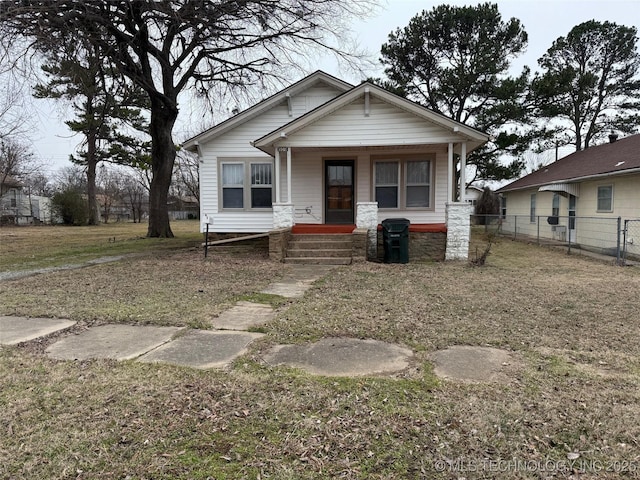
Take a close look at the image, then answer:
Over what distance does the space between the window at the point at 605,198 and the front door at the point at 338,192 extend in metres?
9.02

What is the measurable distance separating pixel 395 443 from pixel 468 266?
745 cm

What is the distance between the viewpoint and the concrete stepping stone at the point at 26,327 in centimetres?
394

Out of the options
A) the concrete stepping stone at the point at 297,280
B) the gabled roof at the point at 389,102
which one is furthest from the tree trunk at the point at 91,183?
the concrete stepping stone at the point at 297,280

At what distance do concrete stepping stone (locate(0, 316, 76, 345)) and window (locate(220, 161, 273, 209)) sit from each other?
313 inches

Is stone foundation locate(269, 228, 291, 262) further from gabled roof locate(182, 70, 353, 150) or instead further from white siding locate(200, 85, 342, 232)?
gabled roof locate(182, 70, 353, 150)

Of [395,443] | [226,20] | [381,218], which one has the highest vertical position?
[226,20]

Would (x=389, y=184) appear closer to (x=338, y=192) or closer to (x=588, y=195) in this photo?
(x=338, y=192)

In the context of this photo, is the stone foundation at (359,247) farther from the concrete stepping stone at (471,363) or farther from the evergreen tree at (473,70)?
the evergreen tree at (473,70)

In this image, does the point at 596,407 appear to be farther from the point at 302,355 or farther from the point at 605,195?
the point at 605,195

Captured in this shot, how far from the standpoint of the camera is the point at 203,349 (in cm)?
364

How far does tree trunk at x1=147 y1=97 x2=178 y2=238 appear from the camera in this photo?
1577 cm

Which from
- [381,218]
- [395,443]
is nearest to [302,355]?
[395,443]

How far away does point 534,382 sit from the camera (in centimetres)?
292

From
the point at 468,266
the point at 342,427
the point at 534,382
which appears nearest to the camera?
the point at 342,427
